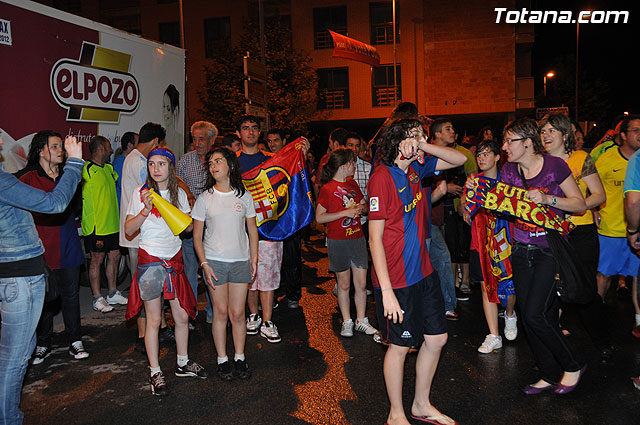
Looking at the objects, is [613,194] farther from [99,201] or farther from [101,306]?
[101,306]

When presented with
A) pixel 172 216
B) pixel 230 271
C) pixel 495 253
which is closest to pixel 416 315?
pixel 495 253

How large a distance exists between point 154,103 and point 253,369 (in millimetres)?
5014

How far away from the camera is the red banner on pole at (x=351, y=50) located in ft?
58.8

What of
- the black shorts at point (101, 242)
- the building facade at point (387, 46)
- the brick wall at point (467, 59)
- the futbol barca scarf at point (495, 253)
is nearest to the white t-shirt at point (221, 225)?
the futbol barca scarf at point (495, 253)

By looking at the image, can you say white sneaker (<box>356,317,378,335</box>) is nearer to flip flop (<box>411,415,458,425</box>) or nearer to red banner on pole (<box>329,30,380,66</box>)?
flip flop (<box>411,415,458,425</box>)

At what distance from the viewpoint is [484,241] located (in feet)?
18.0

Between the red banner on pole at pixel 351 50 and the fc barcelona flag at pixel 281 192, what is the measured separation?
11887 millimetres

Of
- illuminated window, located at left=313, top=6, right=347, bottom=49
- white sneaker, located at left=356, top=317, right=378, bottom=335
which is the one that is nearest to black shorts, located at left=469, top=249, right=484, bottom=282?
white sneaker, located at left=356, top=317, right=378, bottom=335

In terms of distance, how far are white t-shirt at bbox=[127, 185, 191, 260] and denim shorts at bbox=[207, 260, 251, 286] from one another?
0.39m

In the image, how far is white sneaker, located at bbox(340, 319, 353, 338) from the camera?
19.9ft

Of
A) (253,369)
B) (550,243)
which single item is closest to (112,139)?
(253,369)

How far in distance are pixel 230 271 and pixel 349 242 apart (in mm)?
1693

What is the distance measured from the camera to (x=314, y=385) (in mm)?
4762

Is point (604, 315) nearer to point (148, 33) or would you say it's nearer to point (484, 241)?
point (484, 241)
